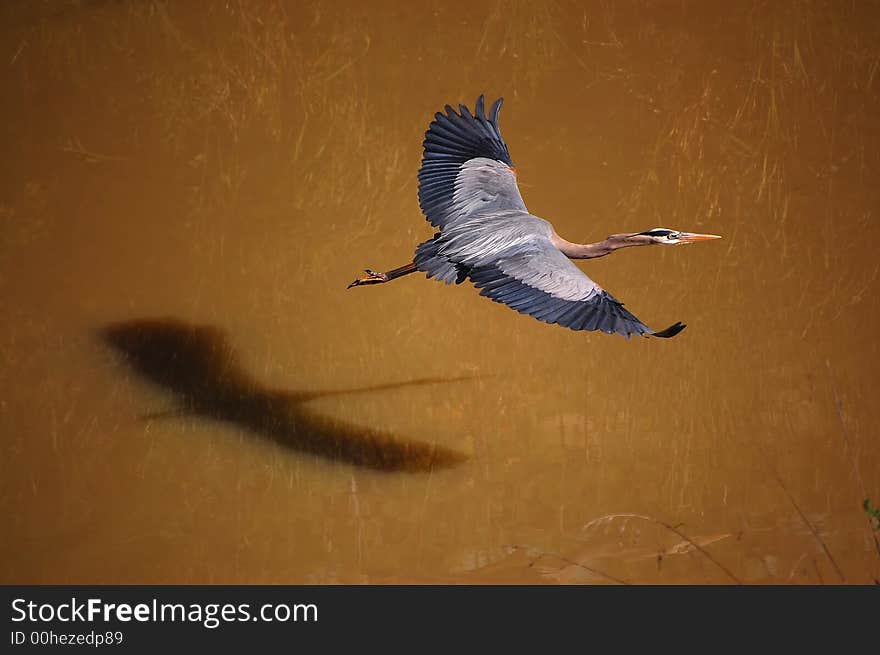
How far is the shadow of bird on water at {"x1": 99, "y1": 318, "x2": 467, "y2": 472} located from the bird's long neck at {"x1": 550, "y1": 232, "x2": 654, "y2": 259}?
2.75ft

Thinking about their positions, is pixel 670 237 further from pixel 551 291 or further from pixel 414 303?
pixel 414 303

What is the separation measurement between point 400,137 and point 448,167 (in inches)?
47.7

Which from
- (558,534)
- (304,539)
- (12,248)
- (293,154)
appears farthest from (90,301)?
(558,534)

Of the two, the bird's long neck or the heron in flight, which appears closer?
the heron in flight

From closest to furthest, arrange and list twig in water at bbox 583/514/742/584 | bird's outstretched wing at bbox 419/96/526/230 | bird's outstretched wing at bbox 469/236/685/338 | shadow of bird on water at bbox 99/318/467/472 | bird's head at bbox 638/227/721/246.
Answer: bird's outstretched wing at bbox 469/236/685/338
bird's head at bbox 638/227/721/246
bird's outstretched wing at bbox 419/96/526/230
twig in water at bbox 583/514/742/584
shadow of bird on water at bbox 99/318/467/472

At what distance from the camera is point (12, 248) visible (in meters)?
4.23

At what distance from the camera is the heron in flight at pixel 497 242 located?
9.42 ft

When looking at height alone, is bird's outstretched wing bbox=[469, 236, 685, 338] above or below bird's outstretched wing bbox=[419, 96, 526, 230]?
below

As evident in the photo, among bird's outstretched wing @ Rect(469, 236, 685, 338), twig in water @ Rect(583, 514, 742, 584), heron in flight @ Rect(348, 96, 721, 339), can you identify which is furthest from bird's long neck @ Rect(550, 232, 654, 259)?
Answer: twig in water @ Rect(583, 514, 742, 584)

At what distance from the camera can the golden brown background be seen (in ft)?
11.6

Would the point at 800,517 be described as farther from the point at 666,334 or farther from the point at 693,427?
the point at 666,334

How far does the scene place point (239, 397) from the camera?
12.7 feet

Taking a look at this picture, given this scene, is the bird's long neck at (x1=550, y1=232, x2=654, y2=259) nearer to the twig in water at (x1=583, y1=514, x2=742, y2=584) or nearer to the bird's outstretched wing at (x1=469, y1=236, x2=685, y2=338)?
the bird's outstretched wing at (x1=469, y1=236, x2=685, y2=338)

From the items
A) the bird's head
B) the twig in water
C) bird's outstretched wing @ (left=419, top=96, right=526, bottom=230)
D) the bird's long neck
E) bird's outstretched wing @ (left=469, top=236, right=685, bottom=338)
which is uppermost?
bird's outstretched wing @ (left=419, top=96, right=526, bottom=230)
